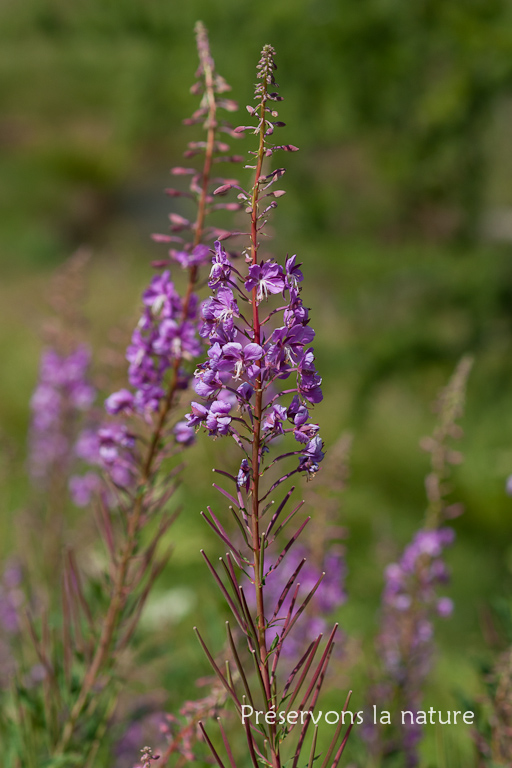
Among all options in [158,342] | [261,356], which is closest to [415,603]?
[158,342]

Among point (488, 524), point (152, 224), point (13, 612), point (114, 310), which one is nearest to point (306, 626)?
point (13, 612)

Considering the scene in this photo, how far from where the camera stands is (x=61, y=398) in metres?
1.53

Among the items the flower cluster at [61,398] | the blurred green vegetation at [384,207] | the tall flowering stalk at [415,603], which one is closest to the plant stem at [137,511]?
the tall flowering stalk at [415,603]

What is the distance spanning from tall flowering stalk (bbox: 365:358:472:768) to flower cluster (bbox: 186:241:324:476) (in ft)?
1.46

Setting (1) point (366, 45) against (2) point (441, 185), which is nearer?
(1) point (366, 45)

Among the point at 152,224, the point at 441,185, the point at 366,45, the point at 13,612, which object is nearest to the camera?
the point at 13,612

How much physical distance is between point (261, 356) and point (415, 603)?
716 mm

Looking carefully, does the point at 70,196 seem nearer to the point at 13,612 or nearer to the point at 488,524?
the point at 488,524

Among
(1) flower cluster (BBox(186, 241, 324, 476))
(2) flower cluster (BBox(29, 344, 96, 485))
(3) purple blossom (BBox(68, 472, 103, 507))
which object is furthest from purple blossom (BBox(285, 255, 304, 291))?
(3) purple blossom (BBox(68, 472, 103, 507))

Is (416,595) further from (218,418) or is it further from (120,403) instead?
(218,418)

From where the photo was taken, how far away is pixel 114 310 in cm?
716

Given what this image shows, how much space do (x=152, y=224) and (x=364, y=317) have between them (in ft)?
29.0

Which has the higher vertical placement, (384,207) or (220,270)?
(384,207)

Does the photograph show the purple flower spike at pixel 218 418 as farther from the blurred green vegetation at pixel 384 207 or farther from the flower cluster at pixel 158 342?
the blurred green vegetation at pixel 384 207
